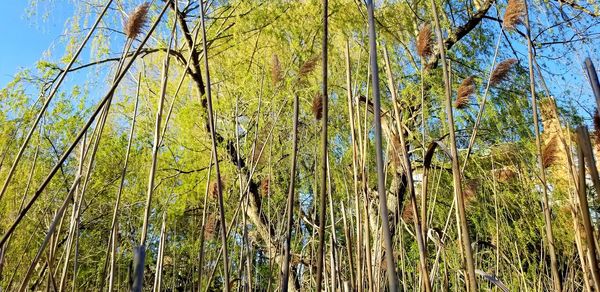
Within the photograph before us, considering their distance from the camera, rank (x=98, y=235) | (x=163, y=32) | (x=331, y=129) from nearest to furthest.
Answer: (x=331, y=129)
(x=163, y=32)
(x=98, y=235)

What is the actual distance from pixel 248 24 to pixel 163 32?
3.67 feet

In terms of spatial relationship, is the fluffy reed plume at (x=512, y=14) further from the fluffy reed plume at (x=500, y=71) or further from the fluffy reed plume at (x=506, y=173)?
the fluffy reed plume at (x=506, y=173)

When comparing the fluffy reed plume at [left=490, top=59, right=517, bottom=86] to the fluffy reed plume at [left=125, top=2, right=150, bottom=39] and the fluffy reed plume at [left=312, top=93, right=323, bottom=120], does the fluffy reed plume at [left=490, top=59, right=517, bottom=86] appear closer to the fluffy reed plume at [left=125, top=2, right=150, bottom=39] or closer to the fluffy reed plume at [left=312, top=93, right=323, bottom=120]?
the fluffy reed plume at [left=312, top=93, right=323, bottom=120]

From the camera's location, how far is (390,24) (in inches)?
224

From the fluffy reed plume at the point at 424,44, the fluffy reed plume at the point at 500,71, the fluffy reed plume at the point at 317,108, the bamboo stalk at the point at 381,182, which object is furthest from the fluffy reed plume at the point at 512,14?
the bamboo stalk at the point at 381,182

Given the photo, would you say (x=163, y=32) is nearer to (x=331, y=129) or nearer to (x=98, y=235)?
(x=331, y=129)

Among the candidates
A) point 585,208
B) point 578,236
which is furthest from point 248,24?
point 585,208

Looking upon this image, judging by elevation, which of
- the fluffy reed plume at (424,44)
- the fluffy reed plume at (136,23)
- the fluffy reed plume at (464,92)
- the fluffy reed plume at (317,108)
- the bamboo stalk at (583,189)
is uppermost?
the fluffy reed plume at (424,44)

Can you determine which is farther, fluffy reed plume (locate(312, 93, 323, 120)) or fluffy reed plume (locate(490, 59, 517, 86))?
fluffy reed plume (locate(490, 59, 517, 86))

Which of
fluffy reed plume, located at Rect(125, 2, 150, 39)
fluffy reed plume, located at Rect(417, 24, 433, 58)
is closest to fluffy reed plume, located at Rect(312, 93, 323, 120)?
fluffy reed plume, located at Rect(417, 24, 433, 58)

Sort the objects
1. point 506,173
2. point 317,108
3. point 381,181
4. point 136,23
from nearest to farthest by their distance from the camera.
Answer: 1. point 381,181
2. point 136,23
3. point 317,108
4. point 506,173

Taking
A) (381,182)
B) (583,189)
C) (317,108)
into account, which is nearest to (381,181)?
(381,182)

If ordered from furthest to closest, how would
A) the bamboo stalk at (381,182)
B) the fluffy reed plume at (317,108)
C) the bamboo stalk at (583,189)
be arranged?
the fluffy reed plume at (317,108) < the bamboo stalk at (381,182) < the bamboo stalk at (583,189)

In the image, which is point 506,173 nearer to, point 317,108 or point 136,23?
point 317,108
